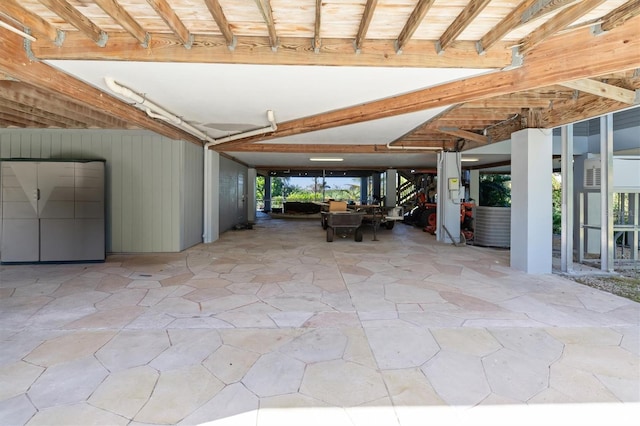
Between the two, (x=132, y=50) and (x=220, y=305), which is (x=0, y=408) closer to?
(x=220, y=305)

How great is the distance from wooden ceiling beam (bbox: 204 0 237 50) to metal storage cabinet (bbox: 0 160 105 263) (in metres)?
4.09

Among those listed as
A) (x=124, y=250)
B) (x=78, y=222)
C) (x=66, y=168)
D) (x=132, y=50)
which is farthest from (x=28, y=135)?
(x=132, y=50)

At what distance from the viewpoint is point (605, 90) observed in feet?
11.8

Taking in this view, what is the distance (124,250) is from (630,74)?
8171 mm

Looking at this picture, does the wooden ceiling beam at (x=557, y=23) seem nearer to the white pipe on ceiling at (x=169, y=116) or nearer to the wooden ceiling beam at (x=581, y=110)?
the wooden ceiling beam at (x=581, y=110)

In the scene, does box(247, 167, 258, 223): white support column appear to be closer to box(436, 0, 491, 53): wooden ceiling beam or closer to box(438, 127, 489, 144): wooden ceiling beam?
box(438, 127, 489, 144): wooden ceiling beam

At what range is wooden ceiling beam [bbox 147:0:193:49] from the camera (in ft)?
7.40

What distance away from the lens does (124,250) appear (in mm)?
6371

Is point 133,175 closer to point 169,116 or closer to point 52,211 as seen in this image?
point 52,211

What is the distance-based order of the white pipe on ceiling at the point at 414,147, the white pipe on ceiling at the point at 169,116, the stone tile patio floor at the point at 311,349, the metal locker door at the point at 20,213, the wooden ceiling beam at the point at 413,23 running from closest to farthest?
the stone tile patio floor at the point at 311,349 → the wooden ceiling beam at the point at 413,23 → the white pipe on ceiling at the point at 169,116 → the metal locker door at the point at 20,213 → the white pipe on ceiling at the point at 414,147

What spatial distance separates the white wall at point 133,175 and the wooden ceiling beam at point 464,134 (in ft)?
17.6

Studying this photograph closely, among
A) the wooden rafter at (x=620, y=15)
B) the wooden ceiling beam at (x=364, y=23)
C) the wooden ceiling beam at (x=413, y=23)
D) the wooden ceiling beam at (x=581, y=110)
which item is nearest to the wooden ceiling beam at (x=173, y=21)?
the wooden ceiling beam at (x=364, y=23)

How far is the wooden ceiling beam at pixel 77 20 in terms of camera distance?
225 centimetres

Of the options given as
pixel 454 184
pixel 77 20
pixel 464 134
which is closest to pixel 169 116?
pixel 77 20
